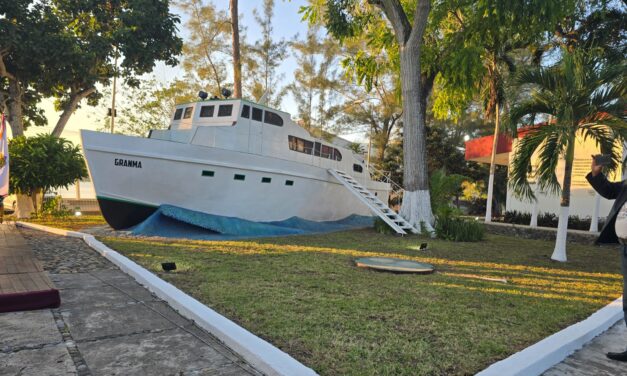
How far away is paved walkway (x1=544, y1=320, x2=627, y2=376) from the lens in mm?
3102

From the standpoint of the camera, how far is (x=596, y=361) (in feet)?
10.9

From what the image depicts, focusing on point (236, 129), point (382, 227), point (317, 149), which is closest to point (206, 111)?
point (236, 129)

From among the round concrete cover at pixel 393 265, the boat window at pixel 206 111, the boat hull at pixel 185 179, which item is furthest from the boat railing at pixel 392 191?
the round concrete cover at pixel 393 265

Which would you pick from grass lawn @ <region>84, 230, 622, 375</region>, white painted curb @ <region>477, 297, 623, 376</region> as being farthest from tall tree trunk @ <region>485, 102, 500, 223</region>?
white painted curb @ <region>477, 297, 623, 376</region>

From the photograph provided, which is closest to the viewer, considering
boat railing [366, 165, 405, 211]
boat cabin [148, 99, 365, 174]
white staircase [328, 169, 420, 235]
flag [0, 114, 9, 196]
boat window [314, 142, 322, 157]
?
flag [0, 114, 9, 196]

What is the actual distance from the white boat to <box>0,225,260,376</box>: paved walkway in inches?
222

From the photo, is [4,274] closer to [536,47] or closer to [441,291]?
[441,291]

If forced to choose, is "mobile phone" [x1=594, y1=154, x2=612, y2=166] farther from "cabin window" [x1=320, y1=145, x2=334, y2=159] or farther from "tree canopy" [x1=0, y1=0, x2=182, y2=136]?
"tree canopy" [x1=0, y1=0, x2=182, y2=136]

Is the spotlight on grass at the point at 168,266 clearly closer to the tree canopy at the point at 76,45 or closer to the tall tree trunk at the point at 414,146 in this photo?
the tall tree trunk at the point at 414,146

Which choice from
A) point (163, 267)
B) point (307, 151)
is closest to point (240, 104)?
point (307, 151)

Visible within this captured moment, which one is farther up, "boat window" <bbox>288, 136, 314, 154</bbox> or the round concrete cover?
"boat window" <bbox>288, 136, 314, 154</bbox>

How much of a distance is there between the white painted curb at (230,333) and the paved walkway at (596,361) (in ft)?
7.14

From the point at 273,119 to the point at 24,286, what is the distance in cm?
968

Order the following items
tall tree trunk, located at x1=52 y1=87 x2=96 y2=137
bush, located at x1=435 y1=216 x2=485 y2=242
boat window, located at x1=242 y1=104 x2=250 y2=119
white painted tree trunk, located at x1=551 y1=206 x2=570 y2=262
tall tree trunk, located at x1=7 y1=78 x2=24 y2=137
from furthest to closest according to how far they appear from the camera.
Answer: tall tree trunk, located at x1=52 y1=87 x2=96 y2=137 < tall tree trunk, located at x1=7 y1=78 x2=24 y2=137 < bush, located at x1=435 y1=216 x2=485 y2=242 < boat window, located at x1=242 y1=104 x2=250 y2=119 < white painted tree trunk, located at x1=551 y1=206 x2=570 y2=262
